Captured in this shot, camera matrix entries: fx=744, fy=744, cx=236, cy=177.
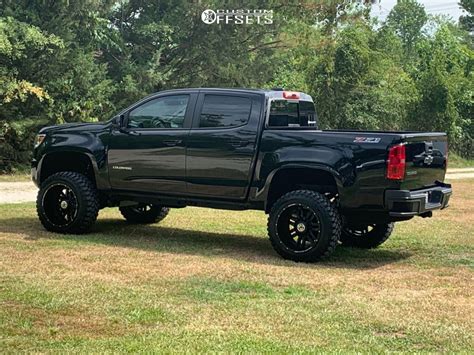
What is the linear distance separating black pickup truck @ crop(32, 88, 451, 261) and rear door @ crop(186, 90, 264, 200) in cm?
1

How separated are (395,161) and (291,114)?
6.12 feet

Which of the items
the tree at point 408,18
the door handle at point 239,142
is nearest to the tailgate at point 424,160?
the door handle at point 239,142

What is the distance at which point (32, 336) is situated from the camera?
191 inches

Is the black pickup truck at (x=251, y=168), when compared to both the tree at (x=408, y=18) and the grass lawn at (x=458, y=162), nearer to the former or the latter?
the grass lawn at (x=458, y=162)

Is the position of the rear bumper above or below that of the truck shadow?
above

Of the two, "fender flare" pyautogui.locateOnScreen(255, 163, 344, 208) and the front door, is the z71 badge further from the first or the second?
the front door

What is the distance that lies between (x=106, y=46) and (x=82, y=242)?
15.5 meters

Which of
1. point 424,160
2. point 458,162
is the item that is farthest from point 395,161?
point 458,162

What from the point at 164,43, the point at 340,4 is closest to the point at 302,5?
the point at 340,4

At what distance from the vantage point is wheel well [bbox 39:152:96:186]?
382 inches

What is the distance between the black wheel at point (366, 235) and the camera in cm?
911

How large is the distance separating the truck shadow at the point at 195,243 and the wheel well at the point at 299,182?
0.71 m

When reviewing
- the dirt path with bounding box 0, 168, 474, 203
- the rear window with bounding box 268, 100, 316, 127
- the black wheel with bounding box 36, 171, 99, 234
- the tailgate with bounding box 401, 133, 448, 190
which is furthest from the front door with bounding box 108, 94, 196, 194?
the dirt path with bounding box 0, 168, 474, 203

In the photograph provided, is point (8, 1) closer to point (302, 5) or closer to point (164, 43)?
point (164, 43)
